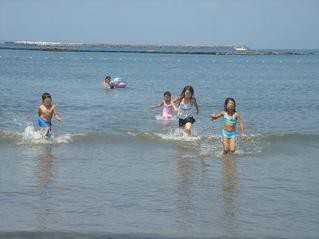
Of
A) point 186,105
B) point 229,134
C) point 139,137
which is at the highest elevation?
point 186,105

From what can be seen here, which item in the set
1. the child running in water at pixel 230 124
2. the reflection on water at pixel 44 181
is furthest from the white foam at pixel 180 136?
the reflection on water at pixel 44 181

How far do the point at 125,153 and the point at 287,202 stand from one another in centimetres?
458

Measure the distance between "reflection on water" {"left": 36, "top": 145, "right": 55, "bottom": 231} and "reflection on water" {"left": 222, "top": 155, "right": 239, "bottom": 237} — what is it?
2.00 meters

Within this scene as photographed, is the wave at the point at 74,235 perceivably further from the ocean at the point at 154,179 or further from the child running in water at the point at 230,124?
the child running in water at the point at 230,124

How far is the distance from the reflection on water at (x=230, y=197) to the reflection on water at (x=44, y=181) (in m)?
2.00

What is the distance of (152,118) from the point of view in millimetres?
17844

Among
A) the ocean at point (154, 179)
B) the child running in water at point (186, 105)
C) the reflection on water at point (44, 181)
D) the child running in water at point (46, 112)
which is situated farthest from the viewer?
the child running in water at point (186, 105)

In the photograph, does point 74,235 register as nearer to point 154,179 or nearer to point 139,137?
point 154,179

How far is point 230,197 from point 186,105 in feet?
17.1

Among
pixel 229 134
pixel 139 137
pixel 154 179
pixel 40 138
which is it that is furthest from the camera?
pixel 139 137

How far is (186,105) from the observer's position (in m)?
13.0

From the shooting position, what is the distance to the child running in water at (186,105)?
12922mm

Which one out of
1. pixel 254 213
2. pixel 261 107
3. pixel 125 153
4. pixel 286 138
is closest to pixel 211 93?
pixel 261 107

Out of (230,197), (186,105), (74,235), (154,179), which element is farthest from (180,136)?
(74,235)
